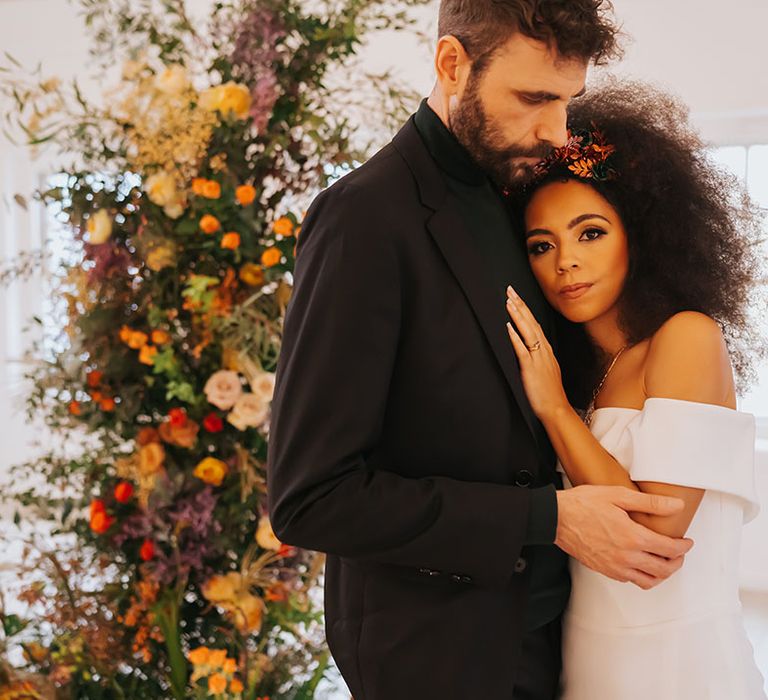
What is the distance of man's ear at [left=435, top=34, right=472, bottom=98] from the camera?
159 centimetres

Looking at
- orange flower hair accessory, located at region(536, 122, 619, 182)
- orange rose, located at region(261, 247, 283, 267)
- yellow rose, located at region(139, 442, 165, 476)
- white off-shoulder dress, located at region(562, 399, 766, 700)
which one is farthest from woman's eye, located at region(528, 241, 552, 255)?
yellow rose, located at region(139, 442, 165, 476)

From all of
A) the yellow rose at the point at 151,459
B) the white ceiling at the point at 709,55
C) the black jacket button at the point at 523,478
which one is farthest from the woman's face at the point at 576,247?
the white ceiling at the point at 709,55

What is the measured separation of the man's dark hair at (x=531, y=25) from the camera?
60.0 inches

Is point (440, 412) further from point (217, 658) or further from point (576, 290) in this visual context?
point (217, 658)

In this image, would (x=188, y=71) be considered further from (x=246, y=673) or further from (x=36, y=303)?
(x=36, y=303)

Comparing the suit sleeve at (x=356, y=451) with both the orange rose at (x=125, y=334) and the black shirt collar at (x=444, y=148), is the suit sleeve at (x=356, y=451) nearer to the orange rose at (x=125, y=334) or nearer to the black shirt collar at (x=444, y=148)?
the black shirt collar at (x=444, y=148)

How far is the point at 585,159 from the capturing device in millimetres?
1802

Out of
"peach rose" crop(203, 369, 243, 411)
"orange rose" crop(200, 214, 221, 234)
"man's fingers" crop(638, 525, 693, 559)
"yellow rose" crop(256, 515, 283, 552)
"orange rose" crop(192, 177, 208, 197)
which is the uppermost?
"orange rose" crop(192, 177, 208, 197)

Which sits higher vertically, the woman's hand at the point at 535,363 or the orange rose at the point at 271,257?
the orange rose at the point at 271,257

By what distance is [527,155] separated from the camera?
1634 millimetres

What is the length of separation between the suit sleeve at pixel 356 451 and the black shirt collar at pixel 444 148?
9.4 inches

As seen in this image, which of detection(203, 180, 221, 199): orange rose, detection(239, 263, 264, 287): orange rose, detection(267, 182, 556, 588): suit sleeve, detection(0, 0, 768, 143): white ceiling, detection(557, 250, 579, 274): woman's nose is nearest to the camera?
detection(267, 182, 556, 588): suit sleeve

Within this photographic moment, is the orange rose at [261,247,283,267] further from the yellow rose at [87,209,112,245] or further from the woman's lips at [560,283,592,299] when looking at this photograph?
the woman's lips at [560,283,592,299]

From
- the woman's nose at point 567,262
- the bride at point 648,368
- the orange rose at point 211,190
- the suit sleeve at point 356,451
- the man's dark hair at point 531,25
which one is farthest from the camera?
the orange rose at point 211,190
